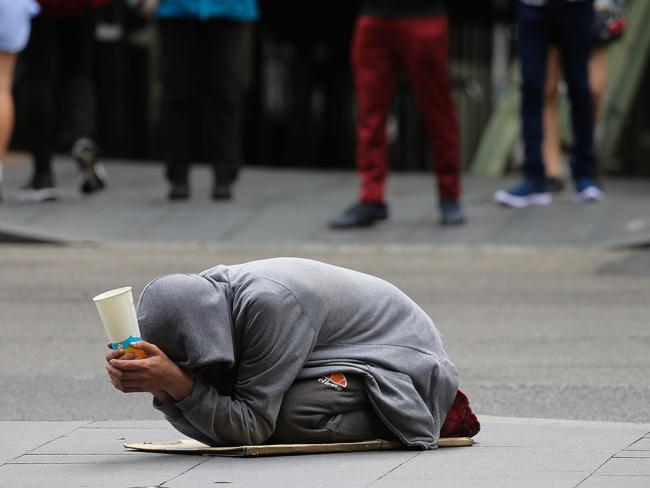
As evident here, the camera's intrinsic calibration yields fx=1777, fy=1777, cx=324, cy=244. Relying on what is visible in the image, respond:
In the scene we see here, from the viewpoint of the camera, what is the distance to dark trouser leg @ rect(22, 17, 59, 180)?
10641 millimetres

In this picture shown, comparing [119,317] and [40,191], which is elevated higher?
[119,317]

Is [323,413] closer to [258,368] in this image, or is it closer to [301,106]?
[258,368]

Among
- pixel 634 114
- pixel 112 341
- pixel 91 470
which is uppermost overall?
pixel 112 341

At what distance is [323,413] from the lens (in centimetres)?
473

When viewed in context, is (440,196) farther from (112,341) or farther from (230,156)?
(112,341)

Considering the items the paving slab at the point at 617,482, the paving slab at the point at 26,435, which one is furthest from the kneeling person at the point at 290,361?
the paving slab at the point at 617,482

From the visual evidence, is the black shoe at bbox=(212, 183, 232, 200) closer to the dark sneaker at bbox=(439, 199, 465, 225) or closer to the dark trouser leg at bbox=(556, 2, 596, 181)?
the dark sneaker at bbox=(439, 199, 465, 225)

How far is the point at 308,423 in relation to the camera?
4.72 meters

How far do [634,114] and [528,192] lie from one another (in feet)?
13.0

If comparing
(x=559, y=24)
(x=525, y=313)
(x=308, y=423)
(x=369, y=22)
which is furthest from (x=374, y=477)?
(x=559, y=24)

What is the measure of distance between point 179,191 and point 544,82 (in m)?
2.31

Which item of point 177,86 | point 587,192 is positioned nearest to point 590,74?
point 587,192

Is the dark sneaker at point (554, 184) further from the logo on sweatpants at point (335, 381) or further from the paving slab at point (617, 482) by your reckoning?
the paving slab at point (617, 482)

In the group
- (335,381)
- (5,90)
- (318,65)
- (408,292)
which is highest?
(335,381)
